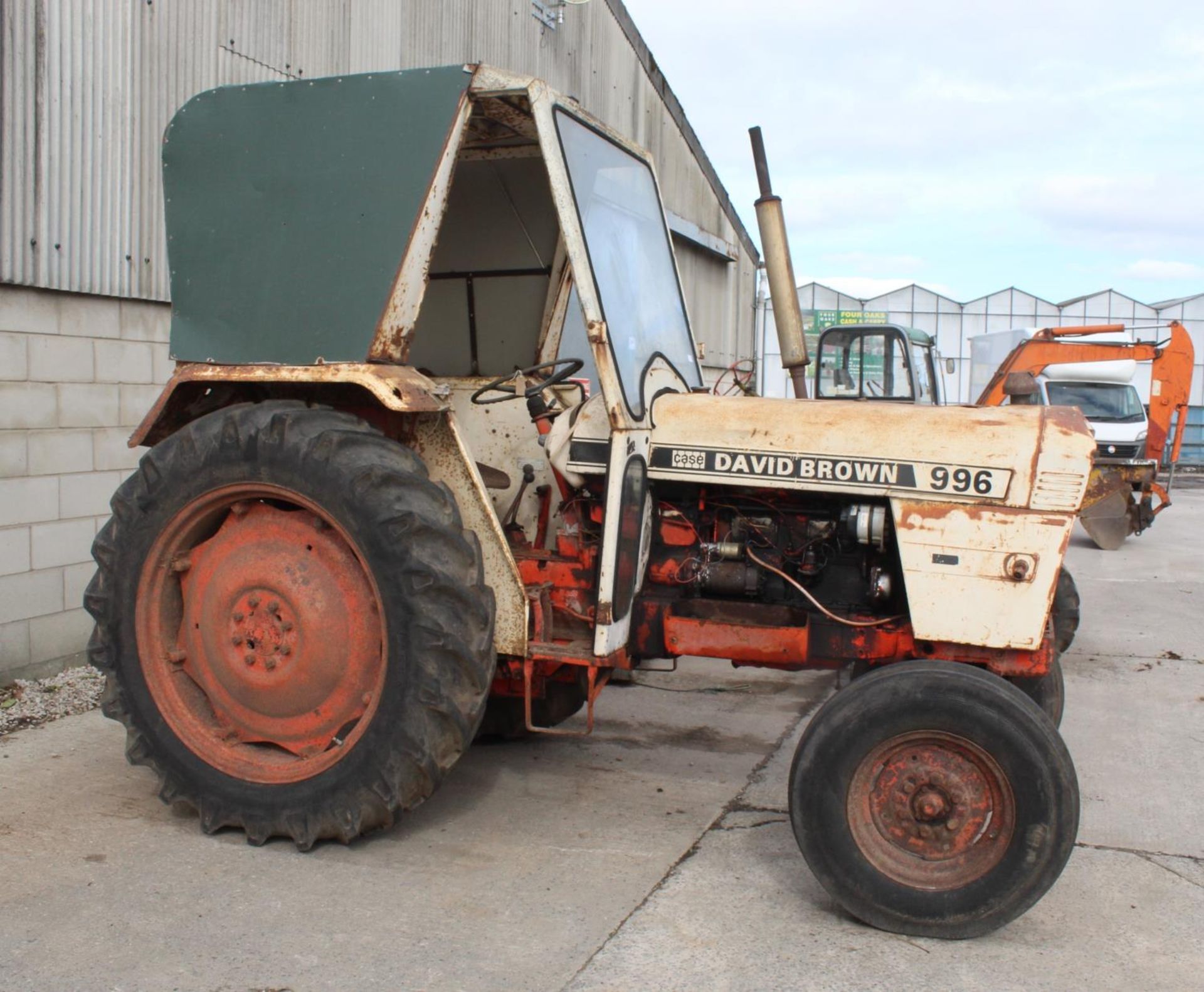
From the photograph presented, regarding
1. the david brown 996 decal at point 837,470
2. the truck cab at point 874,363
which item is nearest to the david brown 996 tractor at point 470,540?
the david brown 996 decal at point 837,470

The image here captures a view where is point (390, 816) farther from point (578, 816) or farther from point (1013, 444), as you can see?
point (1013, 444)

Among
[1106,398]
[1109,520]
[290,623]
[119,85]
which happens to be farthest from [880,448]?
[1106,398]

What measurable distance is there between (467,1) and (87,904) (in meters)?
7.54

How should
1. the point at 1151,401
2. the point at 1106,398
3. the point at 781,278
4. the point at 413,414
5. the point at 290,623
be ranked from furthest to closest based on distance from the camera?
the point at 1106,398, the point at 1151,401, the point at 781,278, the point at 413,414, the point at 290,623

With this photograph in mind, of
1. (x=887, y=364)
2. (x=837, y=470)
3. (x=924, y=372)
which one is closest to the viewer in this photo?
(x=837, y=470)

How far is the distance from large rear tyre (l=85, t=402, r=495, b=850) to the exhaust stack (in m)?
1.47

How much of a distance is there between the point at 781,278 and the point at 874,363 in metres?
7.98

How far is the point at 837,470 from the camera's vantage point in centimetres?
366

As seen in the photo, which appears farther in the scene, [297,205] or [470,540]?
[297,205]

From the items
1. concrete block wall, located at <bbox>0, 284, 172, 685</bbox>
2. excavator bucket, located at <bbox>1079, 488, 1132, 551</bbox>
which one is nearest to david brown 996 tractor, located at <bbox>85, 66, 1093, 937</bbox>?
concrete block wall, located at <bbox>0, 284, 172, 685</bbox>

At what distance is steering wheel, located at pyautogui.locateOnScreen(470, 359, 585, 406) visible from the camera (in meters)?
4.09

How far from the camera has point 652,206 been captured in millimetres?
4750

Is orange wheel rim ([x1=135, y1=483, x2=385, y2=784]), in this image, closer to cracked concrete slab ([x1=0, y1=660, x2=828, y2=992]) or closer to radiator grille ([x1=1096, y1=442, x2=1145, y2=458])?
cracked concrete slab ([x1=0, y1=660, x2=828, y2=992])

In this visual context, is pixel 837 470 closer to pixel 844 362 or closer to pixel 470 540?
pixel 470 540
